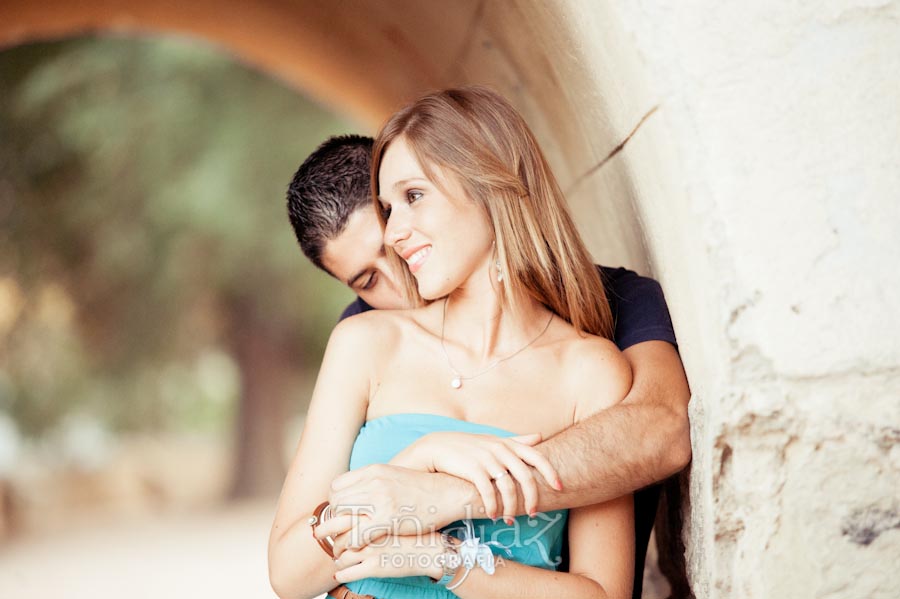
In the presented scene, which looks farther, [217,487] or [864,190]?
[217,487]

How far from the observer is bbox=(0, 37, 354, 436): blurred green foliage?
890 centimetres

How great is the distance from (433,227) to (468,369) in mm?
370

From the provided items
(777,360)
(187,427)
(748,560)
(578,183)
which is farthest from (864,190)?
(187,427)

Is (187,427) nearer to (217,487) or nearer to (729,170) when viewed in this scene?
(217,487)

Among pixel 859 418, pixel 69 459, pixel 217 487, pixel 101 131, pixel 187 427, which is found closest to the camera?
pixel 859 418

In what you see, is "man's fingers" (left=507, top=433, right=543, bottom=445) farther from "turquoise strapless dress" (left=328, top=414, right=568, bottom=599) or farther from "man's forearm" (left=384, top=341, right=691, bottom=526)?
"turquoise strapless dress" (left=328, top=414, right=568, bottom=599)

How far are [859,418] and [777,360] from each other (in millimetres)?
180

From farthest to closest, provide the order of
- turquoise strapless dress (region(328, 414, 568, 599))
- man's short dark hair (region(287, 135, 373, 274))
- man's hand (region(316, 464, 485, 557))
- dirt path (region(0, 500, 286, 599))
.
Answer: dirt path (region(0, 500, 286, 599)), man's short dark hair (region(287, 135, 373, 274)), turquoise strapless dress (region(328, 414, 568, 599)), man's hand (region(316, 464, 485, 557))

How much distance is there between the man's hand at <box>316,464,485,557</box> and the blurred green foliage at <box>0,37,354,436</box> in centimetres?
732

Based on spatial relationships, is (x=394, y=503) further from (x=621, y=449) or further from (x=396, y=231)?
(x=396, y=231)

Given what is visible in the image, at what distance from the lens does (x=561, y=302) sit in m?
2.47

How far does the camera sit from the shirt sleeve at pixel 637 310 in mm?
2357

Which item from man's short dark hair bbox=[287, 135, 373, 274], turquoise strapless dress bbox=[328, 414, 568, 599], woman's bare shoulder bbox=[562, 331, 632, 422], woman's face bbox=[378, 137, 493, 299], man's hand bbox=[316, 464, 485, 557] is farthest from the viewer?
man's short dark hair bbox=[287, 135, 373, 274]

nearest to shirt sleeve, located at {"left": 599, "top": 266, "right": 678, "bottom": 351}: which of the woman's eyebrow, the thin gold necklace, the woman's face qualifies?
the thin gold necklace
